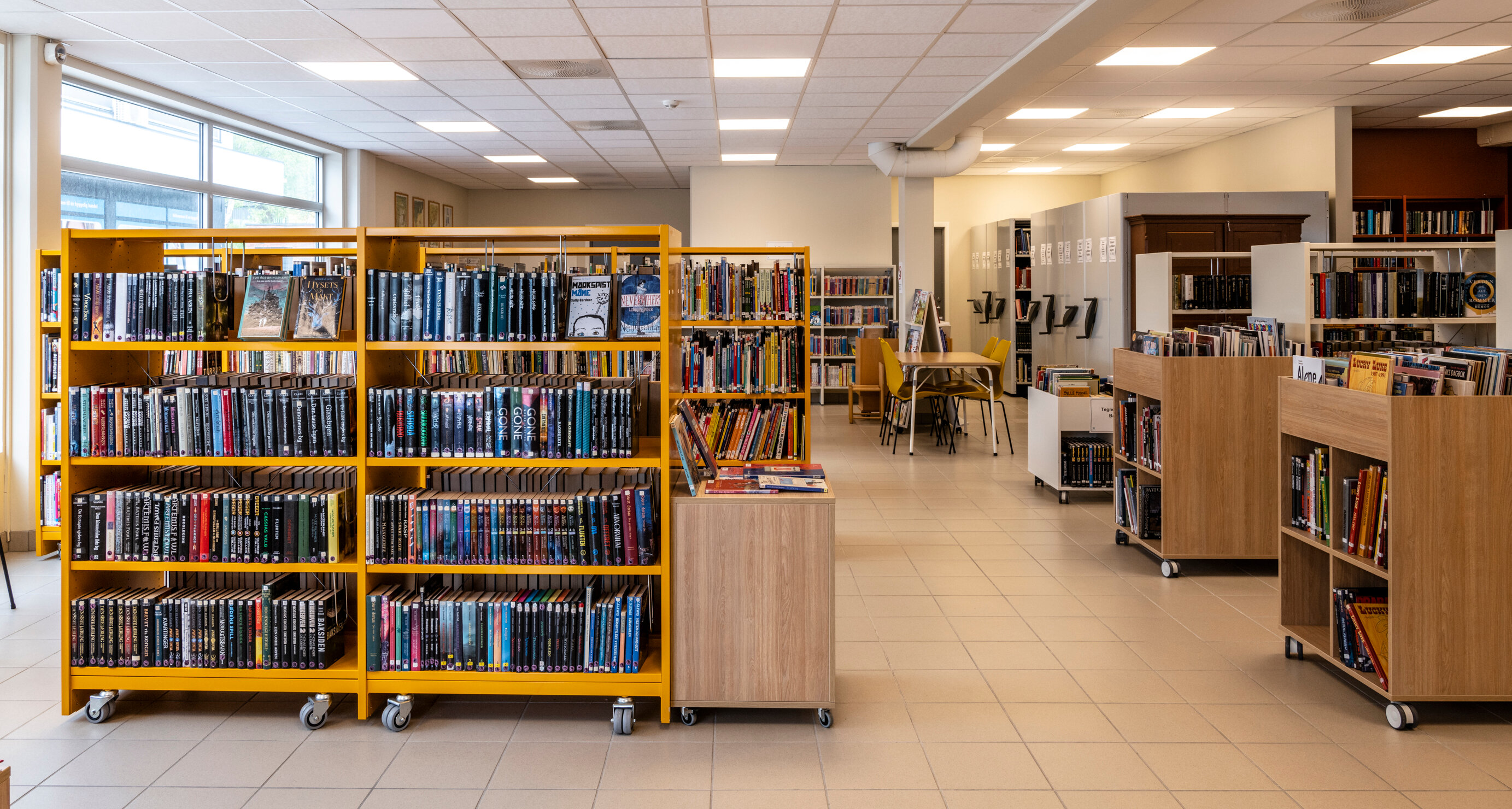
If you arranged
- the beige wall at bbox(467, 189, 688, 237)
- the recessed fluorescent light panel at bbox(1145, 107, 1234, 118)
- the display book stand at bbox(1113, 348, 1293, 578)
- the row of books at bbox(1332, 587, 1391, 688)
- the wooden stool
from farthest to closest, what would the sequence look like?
the beige wall at bbox(467, 189, 688, 237) → the wooden stool → the recessed fluorescent light panel at bbox(1145, 107, 1234, 118) → the display book stand at bbox(1113, 348, 1293, 578) → the row of books at bbox(1332, 587, 1391, 688)

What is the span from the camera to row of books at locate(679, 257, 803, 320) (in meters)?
5.55

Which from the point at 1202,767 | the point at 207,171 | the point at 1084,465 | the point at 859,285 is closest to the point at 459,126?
the point at 207,171

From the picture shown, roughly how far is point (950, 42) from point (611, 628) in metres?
4.72

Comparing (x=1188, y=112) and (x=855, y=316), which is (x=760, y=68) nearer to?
(x=1188, y=112)

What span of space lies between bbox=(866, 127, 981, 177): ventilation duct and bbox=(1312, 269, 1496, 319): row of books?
457 cm

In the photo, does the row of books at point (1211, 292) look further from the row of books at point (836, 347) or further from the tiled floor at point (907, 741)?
the row of books at point (836, 347)

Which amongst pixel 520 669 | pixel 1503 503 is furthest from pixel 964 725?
pixel 1503 503

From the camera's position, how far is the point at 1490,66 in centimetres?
765

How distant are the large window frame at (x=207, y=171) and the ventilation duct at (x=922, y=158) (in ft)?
19.3

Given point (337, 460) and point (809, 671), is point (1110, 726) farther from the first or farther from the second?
point (337, 460)

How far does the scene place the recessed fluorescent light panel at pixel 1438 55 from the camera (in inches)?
277

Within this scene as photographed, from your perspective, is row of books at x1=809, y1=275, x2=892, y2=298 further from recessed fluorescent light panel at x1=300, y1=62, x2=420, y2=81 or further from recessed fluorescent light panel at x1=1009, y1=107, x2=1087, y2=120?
recessed fluorescent light panel at x1=300, y1=62, x2=420, y2=81

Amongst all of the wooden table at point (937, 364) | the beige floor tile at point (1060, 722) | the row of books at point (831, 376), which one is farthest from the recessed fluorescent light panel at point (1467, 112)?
the beige floor tile at point (1060, 722)

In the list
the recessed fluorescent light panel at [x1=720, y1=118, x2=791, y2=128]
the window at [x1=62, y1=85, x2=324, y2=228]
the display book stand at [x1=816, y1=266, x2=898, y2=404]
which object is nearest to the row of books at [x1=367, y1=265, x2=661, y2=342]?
the window at [x1=62, y1=85, x2=324, y2=228]
